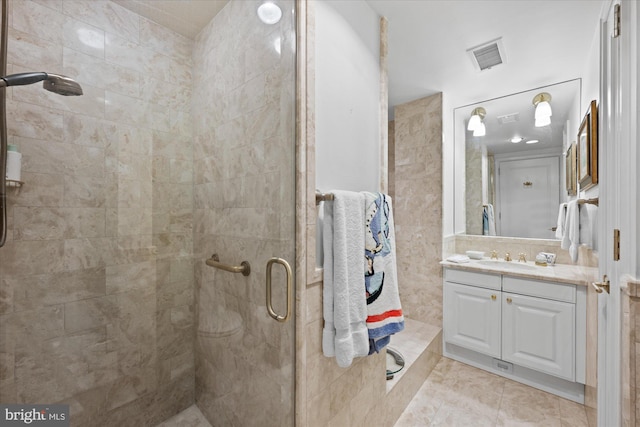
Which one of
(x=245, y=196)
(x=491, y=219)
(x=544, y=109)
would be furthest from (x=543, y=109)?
(x=245, y=196)

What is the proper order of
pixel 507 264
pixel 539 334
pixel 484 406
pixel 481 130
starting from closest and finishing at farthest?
pixel 484 406
pixel 539 334
pixel 507 264
pixel 481 130

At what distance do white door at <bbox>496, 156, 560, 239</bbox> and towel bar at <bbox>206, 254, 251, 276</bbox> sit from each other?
2.41 metres

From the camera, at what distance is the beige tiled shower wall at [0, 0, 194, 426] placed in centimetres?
69

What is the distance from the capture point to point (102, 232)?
810mm

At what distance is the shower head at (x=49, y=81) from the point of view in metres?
0.66

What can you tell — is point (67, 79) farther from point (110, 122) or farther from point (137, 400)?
point (137, 400)

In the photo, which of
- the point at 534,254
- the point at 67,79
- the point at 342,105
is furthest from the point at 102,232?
the point at 534,254

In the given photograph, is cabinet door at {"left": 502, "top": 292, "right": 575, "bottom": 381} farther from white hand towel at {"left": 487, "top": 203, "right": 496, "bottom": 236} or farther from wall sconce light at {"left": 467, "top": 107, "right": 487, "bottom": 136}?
wall sconce light at {"left": 467, "top": 107, "right": 487, "bottom": 136}

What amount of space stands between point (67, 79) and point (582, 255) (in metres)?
2.79

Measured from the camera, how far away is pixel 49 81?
2.30 feet

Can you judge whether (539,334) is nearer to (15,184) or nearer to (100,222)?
(100,222)

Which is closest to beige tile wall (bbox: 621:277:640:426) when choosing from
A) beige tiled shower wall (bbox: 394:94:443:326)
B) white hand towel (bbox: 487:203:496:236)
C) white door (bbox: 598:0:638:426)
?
white door (bbox: 598:0:638:426)

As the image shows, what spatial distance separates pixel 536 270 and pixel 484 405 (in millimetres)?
1020
